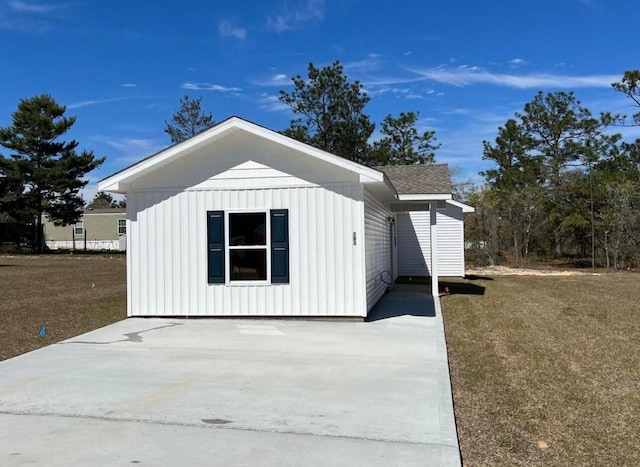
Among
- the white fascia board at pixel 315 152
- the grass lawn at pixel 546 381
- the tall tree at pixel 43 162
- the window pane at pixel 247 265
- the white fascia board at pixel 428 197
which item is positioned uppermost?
the tall tree at pixel 43 162

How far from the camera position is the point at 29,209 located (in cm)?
3588

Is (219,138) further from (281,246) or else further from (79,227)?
(79,227)

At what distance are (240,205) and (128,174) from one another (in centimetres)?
206

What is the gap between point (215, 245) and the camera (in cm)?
955

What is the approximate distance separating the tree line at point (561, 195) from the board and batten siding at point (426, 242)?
5.48 metres

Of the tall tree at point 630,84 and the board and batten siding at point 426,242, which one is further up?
the tall tree at point 630,84

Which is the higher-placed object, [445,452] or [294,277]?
[294,277]

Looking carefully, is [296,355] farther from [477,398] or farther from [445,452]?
[445,452]

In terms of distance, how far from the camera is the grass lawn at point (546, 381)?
3.82 metres

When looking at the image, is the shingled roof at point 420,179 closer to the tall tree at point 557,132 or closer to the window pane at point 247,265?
the window pane at point 247,265

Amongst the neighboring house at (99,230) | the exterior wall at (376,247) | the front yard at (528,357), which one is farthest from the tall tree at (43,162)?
the exterior wall at (376,247)

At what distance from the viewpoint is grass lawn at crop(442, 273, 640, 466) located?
150 inches

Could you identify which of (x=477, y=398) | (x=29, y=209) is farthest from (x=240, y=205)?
(x=29, y=209)

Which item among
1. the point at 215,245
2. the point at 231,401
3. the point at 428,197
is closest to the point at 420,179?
the point at 428,197
